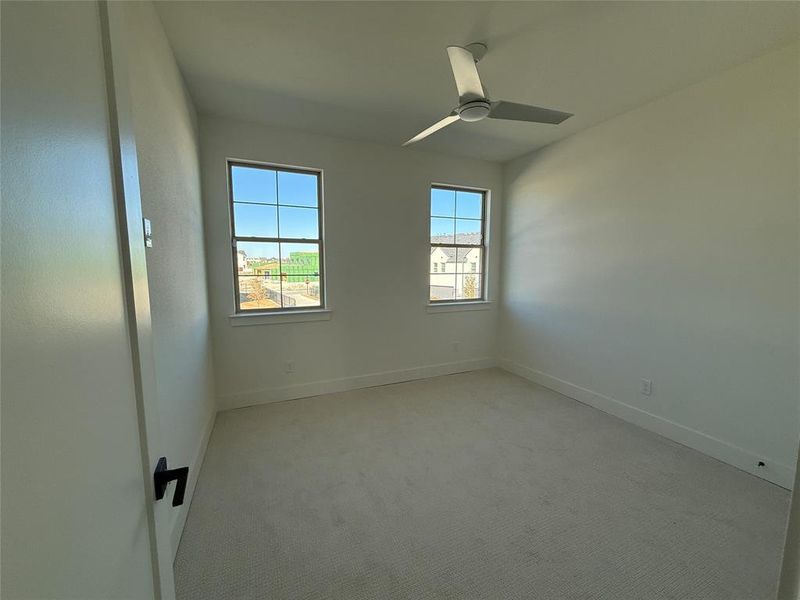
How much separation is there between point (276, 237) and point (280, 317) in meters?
0.78

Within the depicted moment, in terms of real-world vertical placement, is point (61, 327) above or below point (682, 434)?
above

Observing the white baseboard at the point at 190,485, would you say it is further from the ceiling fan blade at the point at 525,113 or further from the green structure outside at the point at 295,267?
the ceiling fan blade at the point at 525,113

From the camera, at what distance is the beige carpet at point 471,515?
1388 mm

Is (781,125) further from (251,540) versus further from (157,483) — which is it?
(251,540)

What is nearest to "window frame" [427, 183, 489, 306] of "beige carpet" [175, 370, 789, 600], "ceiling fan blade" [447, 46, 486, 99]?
"beige carpet" [175, 370, 789, 600]

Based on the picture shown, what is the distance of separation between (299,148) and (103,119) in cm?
277

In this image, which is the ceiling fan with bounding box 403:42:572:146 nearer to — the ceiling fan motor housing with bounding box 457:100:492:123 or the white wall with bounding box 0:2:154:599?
the ceiling fan motor housing with bounding box 457:100:492:123

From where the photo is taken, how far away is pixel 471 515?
175cm

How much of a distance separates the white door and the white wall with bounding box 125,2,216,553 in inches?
37.0

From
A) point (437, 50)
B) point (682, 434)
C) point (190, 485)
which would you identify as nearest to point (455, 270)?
point (437, 50)

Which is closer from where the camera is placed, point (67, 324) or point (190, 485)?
point (67, 324)

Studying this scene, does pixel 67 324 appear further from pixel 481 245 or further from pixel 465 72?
pixel 481 245

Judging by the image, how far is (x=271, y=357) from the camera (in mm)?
3146

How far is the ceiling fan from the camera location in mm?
1725
